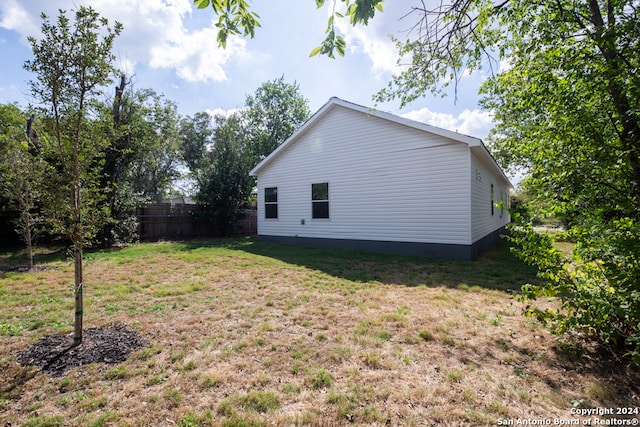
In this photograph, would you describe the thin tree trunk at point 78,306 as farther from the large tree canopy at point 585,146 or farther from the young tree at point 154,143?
the young tree at point 154,143

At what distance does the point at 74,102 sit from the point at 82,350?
2.77m

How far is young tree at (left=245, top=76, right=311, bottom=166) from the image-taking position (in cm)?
2359

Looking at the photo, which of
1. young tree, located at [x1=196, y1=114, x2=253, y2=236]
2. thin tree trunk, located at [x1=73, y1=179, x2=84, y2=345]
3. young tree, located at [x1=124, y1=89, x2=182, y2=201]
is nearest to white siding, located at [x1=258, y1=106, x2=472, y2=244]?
young tree, located at [x1=196, y1=114, x2=253, y2=236]

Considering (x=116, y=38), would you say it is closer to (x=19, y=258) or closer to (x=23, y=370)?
(x=23, y=370)

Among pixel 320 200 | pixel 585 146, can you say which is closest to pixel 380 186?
pixel 320 200

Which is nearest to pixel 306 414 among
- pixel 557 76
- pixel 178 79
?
pixel 557 76

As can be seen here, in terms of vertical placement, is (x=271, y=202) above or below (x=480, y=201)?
above

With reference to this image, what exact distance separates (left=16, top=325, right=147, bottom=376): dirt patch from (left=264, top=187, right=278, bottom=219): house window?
905 centimetres

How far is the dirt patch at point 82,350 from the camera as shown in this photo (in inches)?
109

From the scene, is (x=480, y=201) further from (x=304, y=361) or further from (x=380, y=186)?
(x=304, y=361)

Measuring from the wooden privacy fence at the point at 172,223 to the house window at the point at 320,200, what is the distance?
261 inches

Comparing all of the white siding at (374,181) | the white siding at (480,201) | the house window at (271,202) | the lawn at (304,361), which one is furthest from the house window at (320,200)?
the lawn at (304,361)

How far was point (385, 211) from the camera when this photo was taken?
926 centimetres

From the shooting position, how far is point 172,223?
14297 millimetres
